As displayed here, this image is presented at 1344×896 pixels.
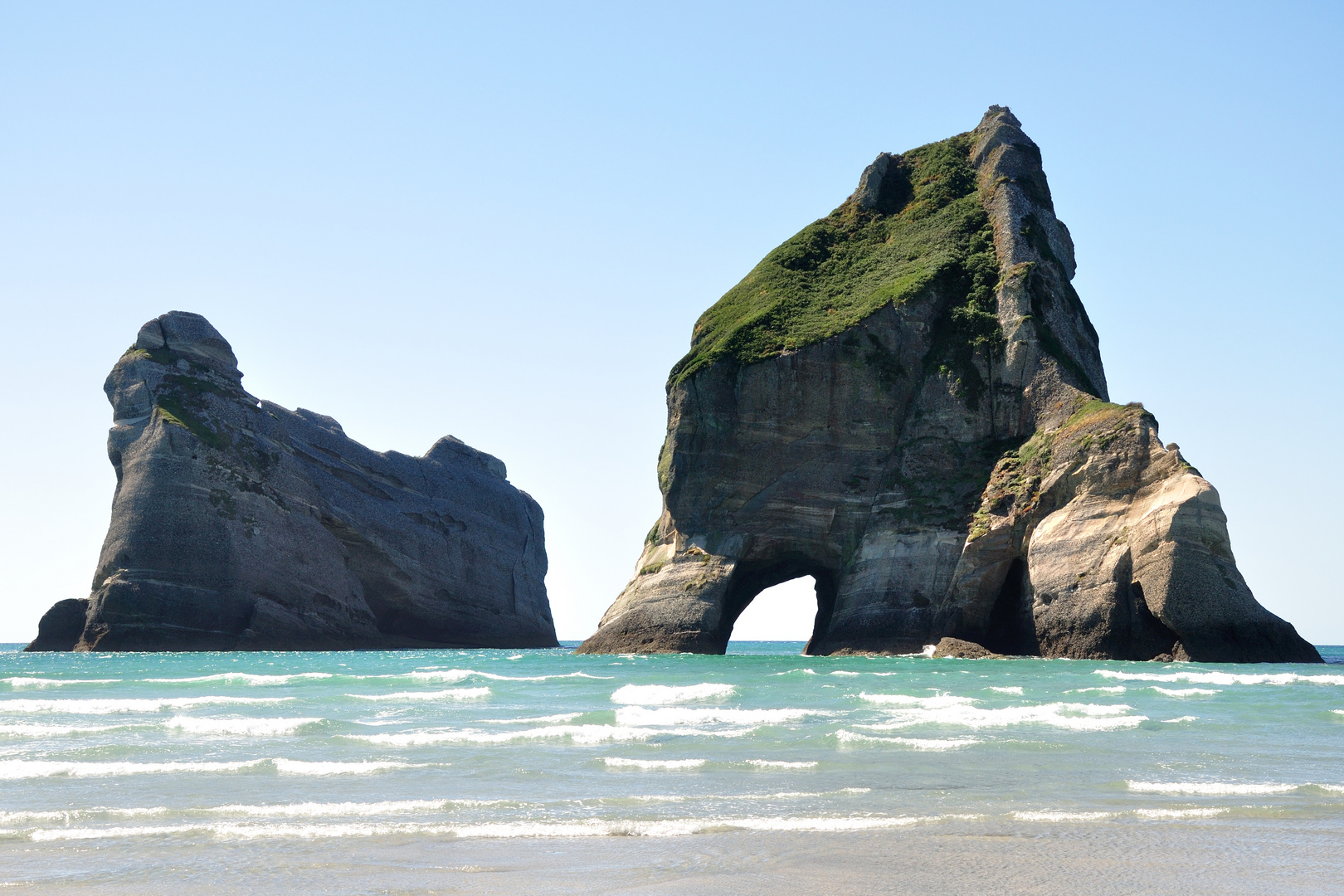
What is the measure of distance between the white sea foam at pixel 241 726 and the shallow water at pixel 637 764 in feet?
0.21

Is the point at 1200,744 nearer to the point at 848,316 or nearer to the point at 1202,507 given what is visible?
the point at 1202,507

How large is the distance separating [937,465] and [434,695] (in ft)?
97.6

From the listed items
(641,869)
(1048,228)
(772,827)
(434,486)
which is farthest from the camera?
(434,486)

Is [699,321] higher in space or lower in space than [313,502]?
higher

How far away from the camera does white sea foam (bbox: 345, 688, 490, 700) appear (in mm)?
23391

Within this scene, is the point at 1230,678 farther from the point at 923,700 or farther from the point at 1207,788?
the point at 1207,788

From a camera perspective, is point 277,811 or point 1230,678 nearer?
point 277,811

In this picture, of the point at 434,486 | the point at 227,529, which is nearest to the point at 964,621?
the point at 227,529

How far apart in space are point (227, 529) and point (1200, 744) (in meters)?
59.4

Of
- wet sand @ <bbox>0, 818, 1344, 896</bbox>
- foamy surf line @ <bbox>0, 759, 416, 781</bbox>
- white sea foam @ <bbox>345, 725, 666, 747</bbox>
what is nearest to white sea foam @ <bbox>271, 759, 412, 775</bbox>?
foamy surf line @ <bbox>0, 759, 416, 781</bbox>

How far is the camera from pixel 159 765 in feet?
44.0

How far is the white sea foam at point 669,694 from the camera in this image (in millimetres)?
22000

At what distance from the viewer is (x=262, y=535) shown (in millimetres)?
66188

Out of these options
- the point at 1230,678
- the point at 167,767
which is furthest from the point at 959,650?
the point at 167,767
